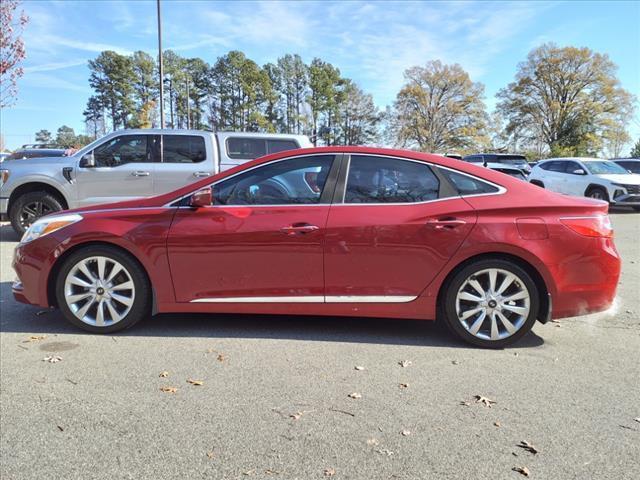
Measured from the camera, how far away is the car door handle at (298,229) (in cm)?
390

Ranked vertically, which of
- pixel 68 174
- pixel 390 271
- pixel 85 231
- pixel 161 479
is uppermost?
pixel 68 174

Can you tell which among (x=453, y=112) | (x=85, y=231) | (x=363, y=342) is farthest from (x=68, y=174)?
(x=453, y=112)

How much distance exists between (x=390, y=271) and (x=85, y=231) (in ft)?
8.19

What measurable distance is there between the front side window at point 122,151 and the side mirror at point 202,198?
5.25m

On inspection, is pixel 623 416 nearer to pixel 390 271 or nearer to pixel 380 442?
pixel 380 442

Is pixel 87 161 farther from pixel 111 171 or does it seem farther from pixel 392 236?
pixel 392 236

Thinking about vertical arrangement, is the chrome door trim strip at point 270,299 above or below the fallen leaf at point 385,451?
above

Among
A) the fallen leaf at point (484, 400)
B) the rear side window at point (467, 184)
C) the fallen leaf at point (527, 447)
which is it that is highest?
the rear side window at point (467, 184)

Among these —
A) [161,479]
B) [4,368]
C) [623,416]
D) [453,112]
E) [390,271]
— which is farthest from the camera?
[453,112]

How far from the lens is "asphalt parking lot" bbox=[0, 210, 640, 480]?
8.17 ft

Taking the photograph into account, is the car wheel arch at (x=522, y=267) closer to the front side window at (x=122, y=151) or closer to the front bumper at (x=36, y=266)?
the front bumper at (x=36, y=266)

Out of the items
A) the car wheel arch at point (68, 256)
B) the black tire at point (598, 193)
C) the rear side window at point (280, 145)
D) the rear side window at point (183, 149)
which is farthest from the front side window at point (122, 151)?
the black tire at point (598, 193)

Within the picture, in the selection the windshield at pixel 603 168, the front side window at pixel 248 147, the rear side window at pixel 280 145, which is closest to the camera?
the front side window at pixel 248 147

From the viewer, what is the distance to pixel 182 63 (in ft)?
236
